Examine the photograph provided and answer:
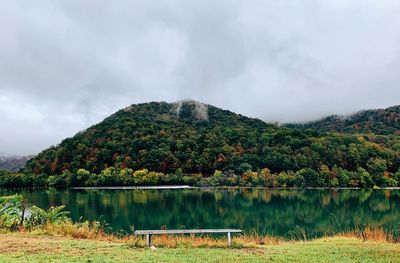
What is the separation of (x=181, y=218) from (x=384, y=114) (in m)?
120

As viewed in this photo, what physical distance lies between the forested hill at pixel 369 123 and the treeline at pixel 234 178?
47552 millimetres

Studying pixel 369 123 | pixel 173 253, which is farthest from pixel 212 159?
pixel 173 253

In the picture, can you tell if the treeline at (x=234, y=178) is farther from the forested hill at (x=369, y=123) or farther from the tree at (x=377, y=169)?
the forested hill at (x=369, y=123)

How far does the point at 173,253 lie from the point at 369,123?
137 metres

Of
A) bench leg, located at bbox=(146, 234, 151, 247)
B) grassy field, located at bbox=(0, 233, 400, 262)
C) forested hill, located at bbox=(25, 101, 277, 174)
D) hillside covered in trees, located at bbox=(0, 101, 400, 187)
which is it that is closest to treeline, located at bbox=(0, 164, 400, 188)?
hillside covered in trees, located at bbox=(0, 101, 400, 187)

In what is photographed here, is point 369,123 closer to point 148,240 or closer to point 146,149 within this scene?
point 146,149

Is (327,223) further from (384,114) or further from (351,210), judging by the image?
(384,114)

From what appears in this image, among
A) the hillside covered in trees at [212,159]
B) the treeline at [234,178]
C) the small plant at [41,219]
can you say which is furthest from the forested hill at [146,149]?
the small plant at [41,219]

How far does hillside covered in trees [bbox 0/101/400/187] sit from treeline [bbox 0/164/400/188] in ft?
0.59

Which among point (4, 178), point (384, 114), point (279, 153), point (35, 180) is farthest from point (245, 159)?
point (384, 114)

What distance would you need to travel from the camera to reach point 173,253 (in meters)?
9.94

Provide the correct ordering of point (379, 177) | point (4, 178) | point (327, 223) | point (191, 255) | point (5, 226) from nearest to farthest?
1. point (191, 255)
2. point (5, 226)
3. point (327, 223)
4. point (379, 177)
5. point (4, 178)

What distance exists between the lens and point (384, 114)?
445ft

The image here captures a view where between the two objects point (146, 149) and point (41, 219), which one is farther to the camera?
point (146, 149)
